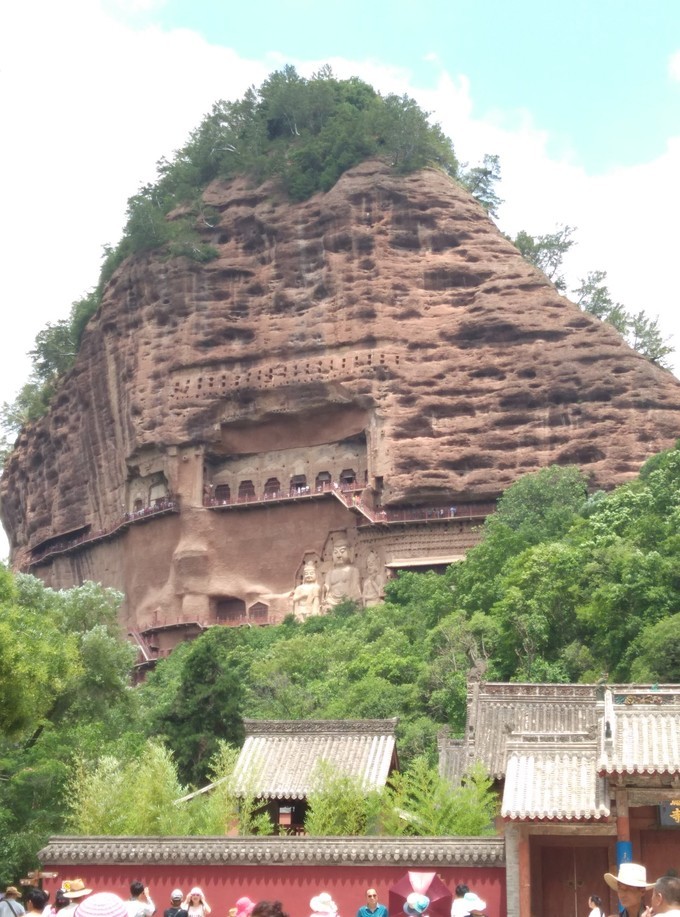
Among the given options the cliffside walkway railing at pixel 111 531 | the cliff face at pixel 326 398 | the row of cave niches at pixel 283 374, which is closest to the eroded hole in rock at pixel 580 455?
the cliff face at pixel 326 398

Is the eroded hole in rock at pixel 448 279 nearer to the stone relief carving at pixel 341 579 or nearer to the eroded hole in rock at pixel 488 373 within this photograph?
the eroded hole in rock at pixel 488 373

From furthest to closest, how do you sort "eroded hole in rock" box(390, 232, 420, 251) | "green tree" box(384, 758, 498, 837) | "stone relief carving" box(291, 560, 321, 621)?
"eroded hole in rock" box(390, 232, 420, 251) < "stone relief carving" box(291, 560, 321, 621) < "green tree" box(384, 758, 498, 837)

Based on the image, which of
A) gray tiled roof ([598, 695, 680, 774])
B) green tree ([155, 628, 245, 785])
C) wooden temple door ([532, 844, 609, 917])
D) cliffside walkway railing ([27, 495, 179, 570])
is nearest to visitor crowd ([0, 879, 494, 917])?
gray tiled roof ([598, 695, 680, 774])

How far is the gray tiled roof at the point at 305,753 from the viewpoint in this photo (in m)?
24.8

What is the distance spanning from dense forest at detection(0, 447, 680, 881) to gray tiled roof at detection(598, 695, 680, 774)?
4236 mm

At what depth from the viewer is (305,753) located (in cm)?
2570

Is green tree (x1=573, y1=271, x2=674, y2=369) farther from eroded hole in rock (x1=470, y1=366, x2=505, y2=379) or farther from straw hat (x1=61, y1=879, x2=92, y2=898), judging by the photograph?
straw hat (x1=61, y1=879, x2=92, y2=898)

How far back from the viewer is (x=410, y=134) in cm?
6106

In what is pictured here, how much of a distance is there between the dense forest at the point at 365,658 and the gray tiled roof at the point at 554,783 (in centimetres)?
344

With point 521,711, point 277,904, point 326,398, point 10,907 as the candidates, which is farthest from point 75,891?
point 326,398

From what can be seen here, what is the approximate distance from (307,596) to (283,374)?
26.5 ft

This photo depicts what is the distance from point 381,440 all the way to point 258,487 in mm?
6053

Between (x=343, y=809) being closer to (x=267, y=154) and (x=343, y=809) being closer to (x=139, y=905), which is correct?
(x=139, y=905)

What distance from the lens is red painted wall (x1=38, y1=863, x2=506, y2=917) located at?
19.1m
